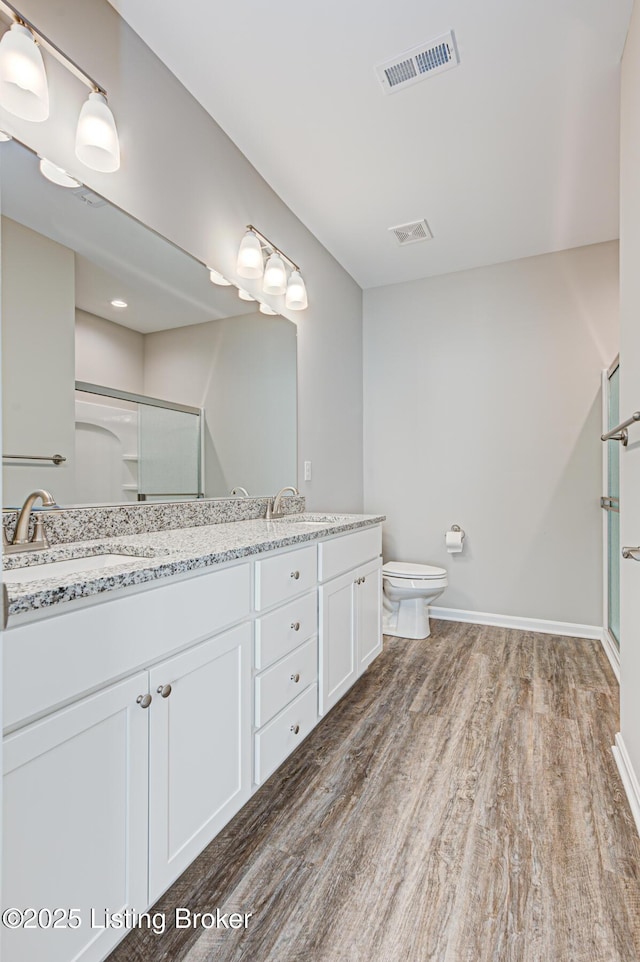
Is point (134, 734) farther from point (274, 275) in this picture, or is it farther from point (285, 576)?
point (274, 275)

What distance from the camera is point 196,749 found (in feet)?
3.71

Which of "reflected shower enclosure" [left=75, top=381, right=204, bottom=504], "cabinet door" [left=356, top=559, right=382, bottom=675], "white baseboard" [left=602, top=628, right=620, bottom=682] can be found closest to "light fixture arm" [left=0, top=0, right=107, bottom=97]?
"reflected shower enclosure" [left=75, top=381, right=204, bottom=504]

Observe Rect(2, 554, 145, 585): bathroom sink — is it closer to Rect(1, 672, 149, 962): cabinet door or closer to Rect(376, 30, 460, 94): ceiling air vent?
Rect(1, 672, 149, 962): cabinet door

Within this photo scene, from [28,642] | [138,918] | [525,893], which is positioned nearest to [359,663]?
[525,893]

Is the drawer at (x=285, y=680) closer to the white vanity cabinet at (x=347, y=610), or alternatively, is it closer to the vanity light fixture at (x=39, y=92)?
the white vanity cabinet at (x=347, y=610)

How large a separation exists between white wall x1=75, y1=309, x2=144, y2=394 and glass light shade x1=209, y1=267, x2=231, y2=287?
0.51 metres

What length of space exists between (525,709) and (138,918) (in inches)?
65.9

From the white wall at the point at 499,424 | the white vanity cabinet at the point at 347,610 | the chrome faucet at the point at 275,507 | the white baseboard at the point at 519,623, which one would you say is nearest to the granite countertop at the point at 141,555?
the white vanity cabinet at the point at 347,610

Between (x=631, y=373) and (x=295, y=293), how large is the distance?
5.26 ft

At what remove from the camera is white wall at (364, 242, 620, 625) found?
9.65 ft

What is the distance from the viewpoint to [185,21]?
1.59 meters

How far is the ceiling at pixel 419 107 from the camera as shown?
158 centimetres

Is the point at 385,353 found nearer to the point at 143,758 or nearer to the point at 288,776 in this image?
the point at 288,776

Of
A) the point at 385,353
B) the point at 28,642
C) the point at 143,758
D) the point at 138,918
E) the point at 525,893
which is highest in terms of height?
the point at 385,353
